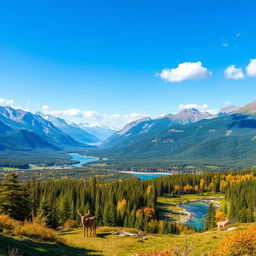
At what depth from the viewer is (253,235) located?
27078 mm

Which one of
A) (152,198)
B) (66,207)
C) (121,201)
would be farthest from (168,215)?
(66,207)

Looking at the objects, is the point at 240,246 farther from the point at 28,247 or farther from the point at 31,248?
the point at 28,247

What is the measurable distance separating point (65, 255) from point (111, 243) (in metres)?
14.1

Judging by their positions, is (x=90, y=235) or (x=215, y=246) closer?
(x=215, y=246)

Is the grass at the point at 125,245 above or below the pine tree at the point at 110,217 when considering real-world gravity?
above

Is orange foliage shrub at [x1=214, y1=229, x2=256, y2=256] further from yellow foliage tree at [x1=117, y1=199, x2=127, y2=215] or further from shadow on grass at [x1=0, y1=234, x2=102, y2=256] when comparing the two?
yellow foliage tree at [x1=117, y1=199, x2=127, y2=215]

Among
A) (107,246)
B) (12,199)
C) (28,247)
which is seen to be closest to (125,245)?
(107,246)

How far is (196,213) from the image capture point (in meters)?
172

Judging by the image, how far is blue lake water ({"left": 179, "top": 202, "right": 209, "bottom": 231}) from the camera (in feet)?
484

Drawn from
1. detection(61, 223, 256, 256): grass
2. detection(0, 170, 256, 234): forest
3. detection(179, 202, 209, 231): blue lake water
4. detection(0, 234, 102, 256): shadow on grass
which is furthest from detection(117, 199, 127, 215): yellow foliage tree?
detection(0, 234, 102, 256): shadow on grass

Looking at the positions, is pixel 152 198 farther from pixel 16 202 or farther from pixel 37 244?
pixel 37 244

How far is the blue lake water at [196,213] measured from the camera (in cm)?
14744

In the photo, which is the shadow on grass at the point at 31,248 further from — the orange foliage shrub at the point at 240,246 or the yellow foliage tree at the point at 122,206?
the yellow foliage tree at the point at 122,206

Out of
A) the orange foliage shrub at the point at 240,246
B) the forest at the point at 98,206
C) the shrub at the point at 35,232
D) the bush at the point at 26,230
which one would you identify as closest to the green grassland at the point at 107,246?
the shrub at the point at 35,232
